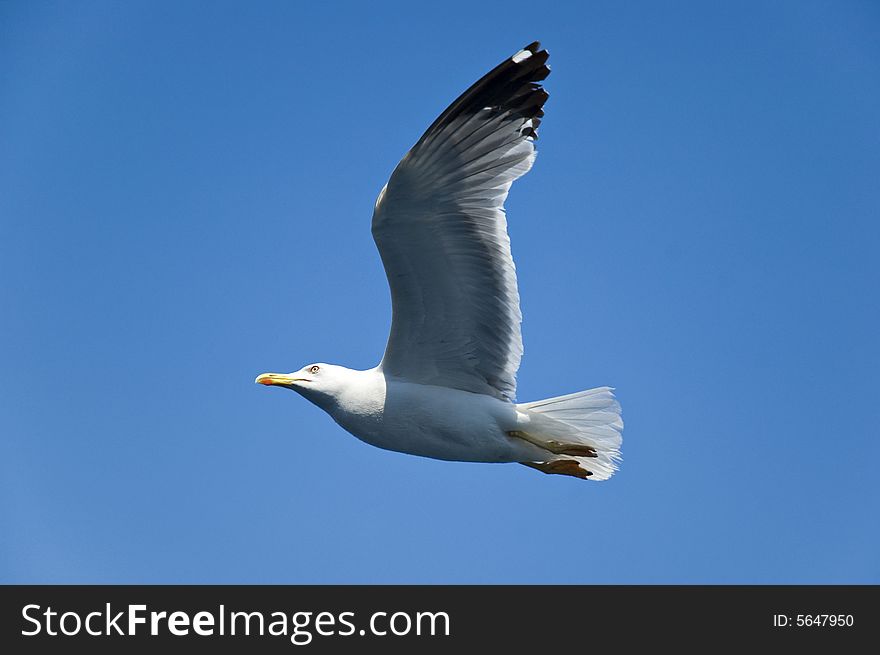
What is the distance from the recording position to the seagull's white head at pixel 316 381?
887 centimetres

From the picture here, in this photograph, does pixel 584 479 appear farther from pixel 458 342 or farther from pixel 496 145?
pixel 496 145

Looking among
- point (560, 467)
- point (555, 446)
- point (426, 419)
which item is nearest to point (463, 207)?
point (426, 419)

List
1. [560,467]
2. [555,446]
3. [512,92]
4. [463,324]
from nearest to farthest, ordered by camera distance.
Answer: [512,92] → [463,324] → [555,446] → [560,467]

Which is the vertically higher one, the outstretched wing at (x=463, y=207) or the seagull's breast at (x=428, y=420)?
the outstretched wing at (x=463, y=207)

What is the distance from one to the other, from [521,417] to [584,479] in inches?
32.1

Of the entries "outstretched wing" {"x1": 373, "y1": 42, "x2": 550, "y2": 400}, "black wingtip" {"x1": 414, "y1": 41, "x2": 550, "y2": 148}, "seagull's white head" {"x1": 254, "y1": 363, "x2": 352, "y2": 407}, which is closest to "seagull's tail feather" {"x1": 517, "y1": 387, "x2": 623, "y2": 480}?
"outstretched wing" {"x1": 373, "y1": 42, "x2": 550, "y2": 400}

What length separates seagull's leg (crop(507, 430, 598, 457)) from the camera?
8.90 metres

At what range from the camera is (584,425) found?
9.07 m

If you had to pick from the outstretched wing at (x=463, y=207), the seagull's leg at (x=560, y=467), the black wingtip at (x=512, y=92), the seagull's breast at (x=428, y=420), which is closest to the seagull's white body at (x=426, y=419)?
the seagull's breast at (x=428, y=420)

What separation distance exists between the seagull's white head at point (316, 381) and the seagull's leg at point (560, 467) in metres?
1.64

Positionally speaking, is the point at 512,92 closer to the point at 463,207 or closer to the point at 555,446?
the point at 463,207

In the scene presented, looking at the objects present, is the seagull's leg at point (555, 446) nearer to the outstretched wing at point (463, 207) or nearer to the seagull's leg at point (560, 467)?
the seagull's leg at point (560, 467)

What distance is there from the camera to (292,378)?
29.9ft

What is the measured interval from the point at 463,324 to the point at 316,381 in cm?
131
